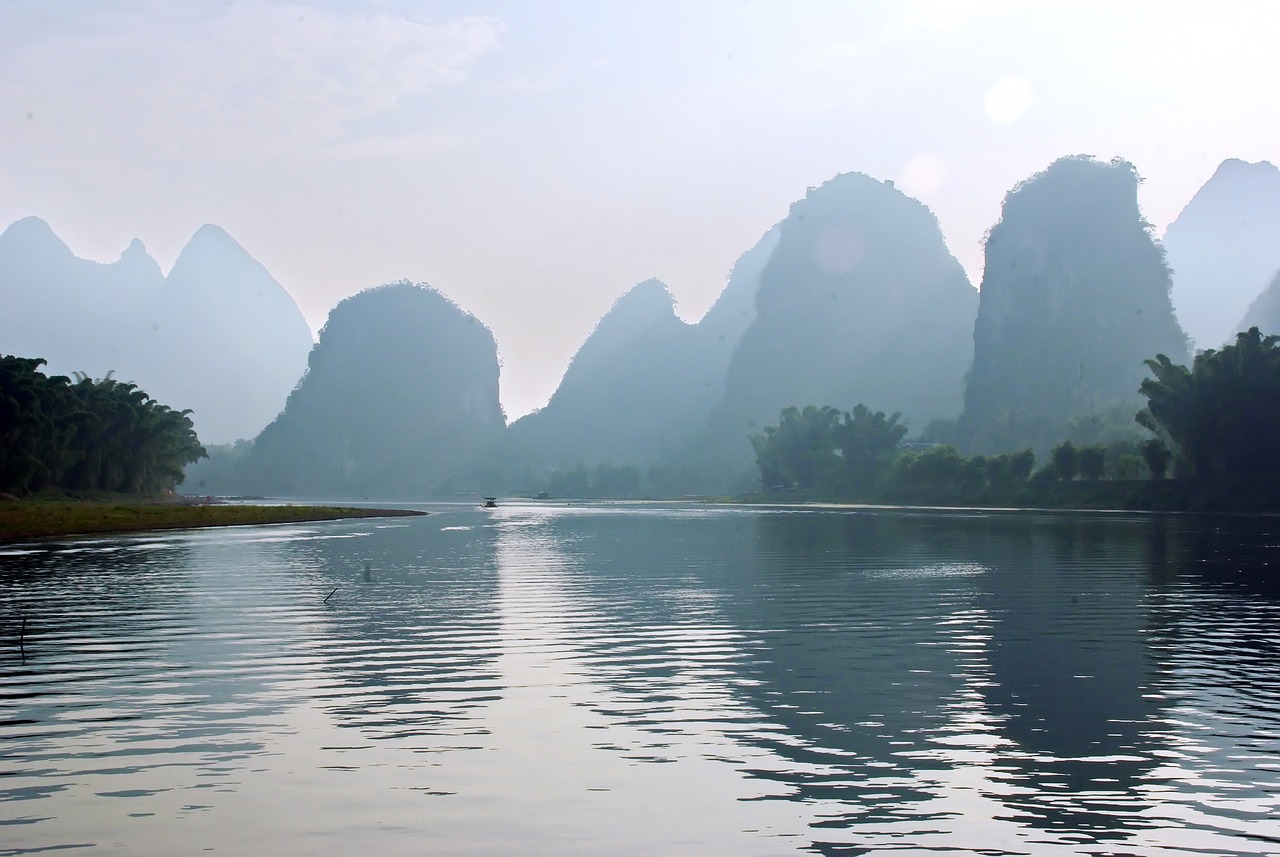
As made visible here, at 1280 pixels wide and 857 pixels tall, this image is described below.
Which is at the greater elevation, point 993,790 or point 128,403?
point 128,403

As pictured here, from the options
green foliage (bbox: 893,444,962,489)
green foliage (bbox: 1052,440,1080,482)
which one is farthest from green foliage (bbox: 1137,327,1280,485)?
green foliage (bbox: 893,444,962,489)

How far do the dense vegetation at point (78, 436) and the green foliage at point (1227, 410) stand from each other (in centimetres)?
8532

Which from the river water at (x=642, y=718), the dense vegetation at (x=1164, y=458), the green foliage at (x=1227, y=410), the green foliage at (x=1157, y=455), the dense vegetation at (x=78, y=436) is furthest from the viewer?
the green foliage at (x=1157, y=455)

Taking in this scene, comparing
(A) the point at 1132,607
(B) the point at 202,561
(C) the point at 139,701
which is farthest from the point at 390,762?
(B) the point at 202,561

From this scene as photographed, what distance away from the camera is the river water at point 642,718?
1026 cm

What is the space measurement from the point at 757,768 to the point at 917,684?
236 inches

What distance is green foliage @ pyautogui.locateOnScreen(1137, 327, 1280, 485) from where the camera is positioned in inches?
3625

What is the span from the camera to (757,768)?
1236cm

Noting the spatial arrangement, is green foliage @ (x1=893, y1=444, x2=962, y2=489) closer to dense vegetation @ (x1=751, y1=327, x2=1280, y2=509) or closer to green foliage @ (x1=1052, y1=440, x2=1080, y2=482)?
dense vegetation @ (x1=751, y1=327, x2=1280, y2=509)

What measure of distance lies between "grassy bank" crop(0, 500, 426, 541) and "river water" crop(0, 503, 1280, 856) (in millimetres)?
32330

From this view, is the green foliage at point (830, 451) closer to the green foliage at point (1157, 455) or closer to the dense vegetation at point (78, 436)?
the green foliage at point (1157, 455)

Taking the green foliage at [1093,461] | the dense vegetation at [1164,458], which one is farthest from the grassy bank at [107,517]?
the green foliage at [1093,461]

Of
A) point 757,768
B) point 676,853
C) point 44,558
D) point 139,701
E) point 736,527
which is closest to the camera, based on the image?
point 676,853

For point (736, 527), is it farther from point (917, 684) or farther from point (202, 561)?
point (917, 684)
